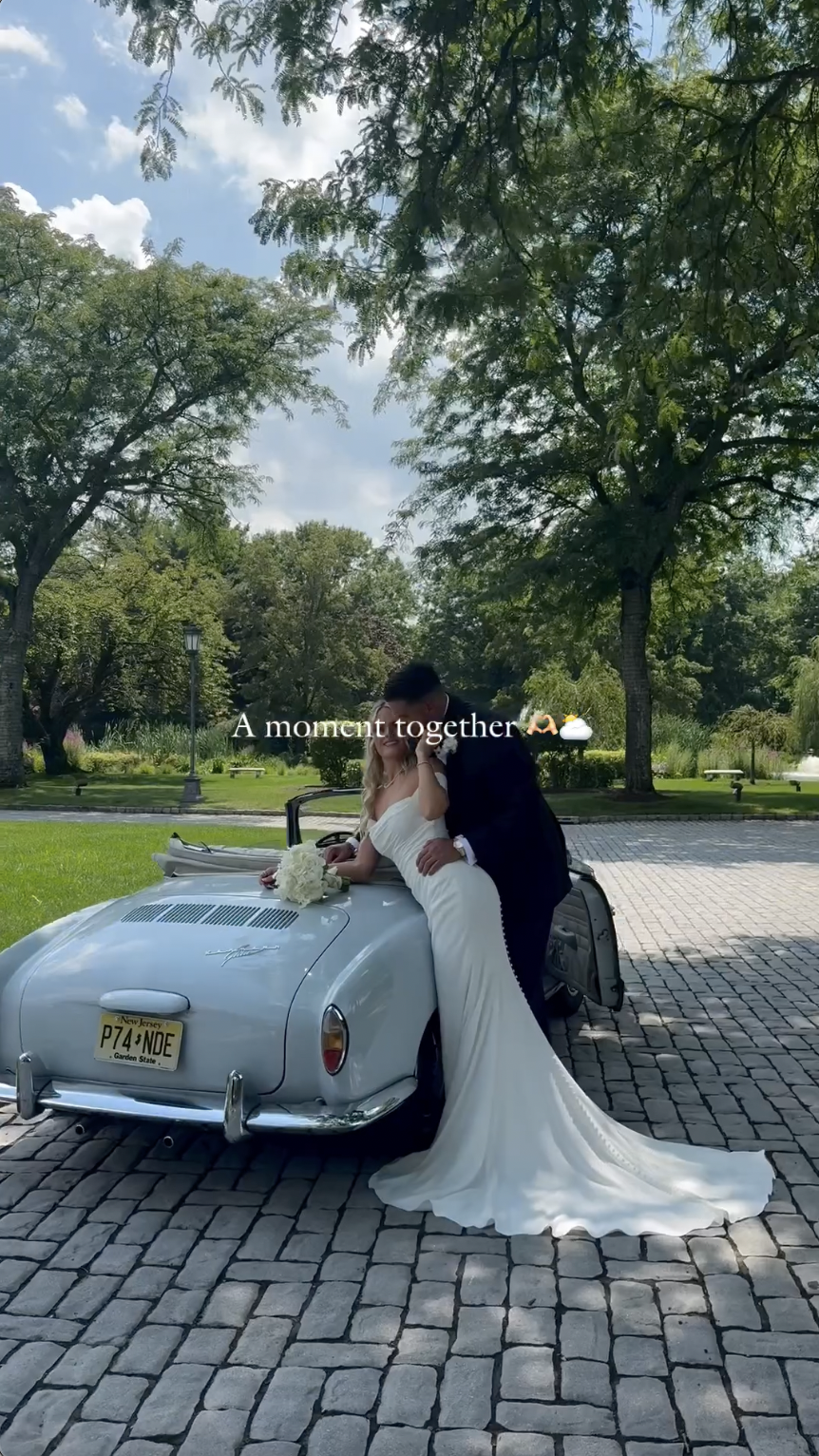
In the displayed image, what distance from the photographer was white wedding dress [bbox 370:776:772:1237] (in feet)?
13.3

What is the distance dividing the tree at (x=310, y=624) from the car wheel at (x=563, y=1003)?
4155 centimetres

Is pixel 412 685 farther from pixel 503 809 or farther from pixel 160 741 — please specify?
pixel 160 741

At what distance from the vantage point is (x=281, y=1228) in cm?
404

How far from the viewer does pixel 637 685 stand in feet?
84.8

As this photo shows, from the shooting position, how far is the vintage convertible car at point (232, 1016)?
399 cm

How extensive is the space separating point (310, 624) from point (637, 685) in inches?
1019

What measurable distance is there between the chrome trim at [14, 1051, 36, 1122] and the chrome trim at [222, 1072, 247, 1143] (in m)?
0.76

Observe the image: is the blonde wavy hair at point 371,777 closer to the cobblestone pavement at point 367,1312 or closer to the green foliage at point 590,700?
the cobblestone pavement at point 367,1312

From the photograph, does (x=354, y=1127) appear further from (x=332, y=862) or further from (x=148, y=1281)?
(x=332, y=862)

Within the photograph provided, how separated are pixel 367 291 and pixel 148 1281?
A: 859 cm

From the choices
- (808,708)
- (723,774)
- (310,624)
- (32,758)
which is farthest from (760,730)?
(32,758)

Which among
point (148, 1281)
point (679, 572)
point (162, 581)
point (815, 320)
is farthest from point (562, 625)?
point (148, 1281)

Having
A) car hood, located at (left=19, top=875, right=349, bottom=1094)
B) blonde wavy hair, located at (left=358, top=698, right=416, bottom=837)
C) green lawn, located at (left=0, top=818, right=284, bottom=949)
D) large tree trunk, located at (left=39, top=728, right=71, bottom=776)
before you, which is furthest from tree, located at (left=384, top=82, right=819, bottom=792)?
large tree trunk, located at (left=39, top=728, right=71, bottom=776)

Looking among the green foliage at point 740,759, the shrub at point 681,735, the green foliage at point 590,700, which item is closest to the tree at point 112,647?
the green foliage at point 590,700
